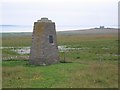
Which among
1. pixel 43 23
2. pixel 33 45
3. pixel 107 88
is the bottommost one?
pixel 107 88

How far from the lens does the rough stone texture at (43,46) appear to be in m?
30.2

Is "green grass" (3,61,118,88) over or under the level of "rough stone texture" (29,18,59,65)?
under

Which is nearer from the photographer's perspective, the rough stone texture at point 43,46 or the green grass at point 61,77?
the green grass at point 61,77

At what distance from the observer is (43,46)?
1192 inches

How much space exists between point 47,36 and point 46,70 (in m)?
5.26

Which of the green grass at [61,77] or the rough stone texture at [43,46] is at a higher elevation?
the rough stone texture at [43,46]

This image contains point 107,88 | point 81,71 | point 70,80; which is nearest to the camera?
point 107,88

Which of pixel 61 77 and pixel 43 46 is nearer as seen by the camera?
pixel 61 77

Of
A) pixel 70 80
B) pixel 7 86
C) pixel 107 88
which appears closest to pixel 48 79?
pixel 70 80

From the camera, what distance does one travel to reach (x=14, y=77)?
76.6 ft

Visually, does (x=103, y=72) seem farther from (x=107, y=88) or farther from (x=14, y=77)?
(x=14, y=77)

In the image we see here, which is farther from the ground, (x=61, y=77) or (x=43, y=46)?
(x=43, y=46)

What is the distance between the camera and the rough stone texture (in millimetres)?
30172

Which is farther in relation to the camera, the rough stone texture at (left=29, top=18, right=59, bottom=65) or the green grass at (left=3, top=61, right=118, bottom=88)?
the rough stone texture at (left=29, top=18, right=59, bottom=65)
